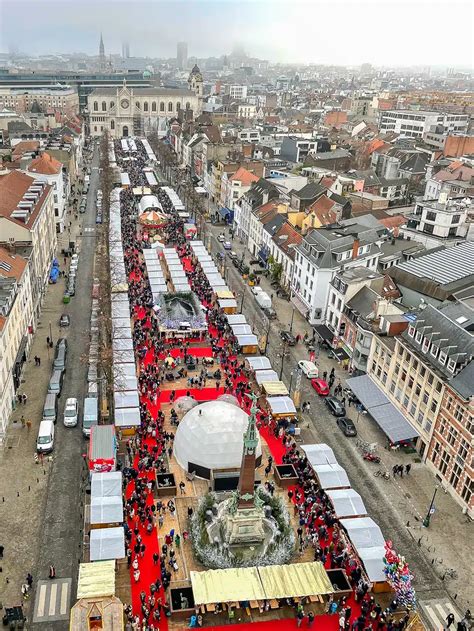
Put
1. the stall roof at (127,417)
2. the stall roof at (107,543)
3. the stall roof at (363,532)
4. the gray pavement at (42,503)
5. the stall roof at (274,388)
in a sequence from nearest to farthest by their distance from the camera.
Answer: the gray pavement at (42,503) → the stall roof at (107,543) → the stall roof at (363,532) → the stall roof at (127,417) → the stall roof at (274,388)

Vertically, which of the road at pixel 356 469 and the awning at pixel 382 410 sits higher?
the awning at pixel 382 410

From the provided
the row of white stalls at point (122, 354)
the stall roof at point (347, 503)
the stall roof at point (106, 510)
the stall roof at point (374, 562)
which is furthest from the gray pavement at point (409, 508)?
the stall roof at point (106, 510)

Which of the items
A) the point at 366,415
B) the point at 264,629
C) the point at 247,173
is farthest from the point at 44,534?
the point at 247,173

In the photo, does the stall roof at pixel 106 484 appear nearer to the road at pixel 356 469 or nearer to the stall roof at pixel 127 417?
the stall roof at pixel 127 417

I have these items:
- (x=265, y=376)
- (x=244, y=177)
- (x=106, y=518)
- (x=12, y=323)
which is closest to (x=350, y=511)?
(x=106, y=518)

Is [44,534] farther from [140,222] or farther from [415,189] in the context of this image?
[415,189]
